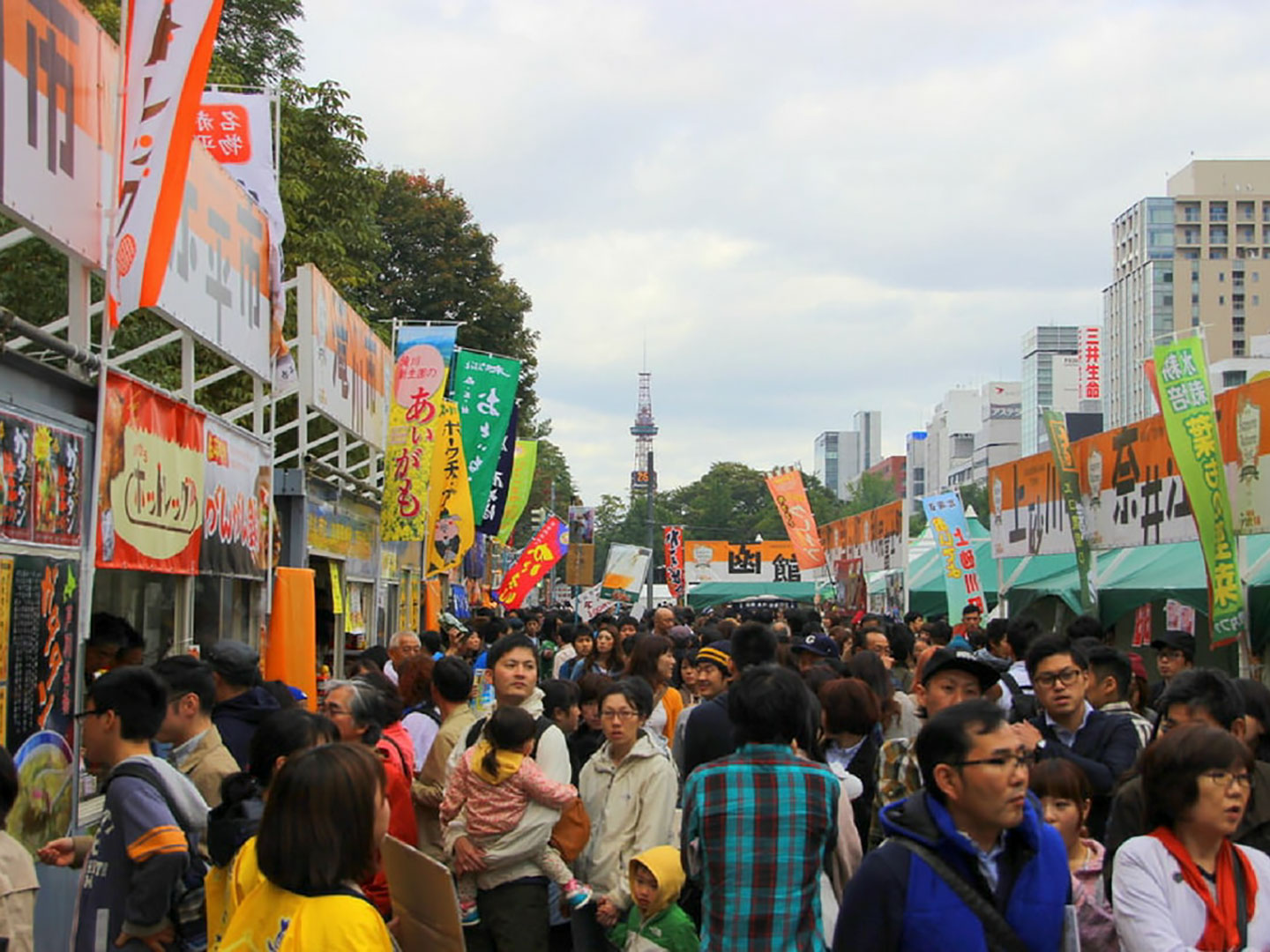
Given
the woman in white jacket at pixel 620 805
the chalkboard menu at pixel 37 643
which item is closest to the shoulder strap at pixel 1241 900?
the woman in white jacket at pixel 620 805

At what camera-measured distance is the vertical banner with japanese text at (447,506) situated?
58.3 ft

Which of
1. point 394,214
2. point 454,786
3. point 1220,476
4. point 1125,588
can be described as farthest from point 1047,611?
point 394,214

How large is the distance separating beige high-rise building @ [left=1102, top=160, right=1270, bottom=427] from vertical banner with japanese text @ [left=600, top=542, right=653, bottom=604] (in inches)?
3697

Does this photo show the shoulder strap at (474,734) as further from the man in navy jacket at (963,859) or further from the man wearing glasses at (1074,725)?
the man in navy jacket at (963,859)

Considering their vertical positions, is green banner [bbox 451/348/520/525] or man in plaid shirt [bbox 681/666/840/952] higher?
green banner [bbox 451/348/520/525]

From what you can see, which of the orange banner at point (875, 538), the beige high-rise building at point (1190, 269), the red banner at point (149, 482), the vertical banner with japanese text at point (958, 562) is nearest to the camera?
the red banner at point (149, 482)

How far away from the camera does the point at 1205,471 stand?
12.3 meters

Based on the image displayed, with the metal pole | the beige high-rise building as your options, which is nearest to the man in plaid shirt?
the metal pole

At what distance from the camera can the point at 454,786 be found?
586cm

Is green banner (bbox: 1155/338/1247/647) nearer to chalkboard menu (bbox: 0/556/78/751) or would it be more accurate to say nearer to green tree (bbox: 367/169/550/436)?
chalkboard menu (bbox: 0/556/78/751)

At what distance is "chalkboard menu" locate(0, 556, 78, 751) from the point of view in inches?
248

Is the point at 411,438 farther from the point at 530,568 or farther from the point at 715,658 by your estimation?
the point at 715,658

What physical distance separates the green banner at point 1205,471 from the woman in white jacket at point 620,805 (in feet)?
25.4

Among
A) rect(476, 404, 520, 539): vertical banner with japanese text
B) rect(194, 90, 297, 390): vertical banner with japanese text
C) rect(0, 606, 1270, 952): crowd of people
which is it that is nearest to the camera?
rect(0, 606, 1270, 952): crowd of people
